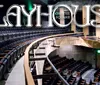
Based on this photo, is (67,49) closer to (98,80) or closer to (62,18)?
(98,80)

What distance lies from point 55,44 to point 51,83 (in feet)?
8.14

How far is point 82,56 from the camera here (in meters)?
16.1

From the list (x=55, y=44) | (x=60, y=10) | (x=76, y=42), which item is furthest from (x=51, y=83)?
(x=60, y=10)

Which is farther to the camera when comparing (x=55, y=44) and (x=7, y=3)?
(x=7, y=3)

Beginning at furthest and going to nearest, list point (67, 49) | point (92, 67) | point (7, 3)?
point (7, 3)
point (92, 67)
point (67, 49)

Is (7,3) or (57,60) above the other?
(7,3)

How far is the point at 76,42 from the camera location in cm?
1295

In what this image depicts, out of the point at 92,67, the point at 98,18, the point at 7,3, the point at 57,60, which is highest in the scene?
the point at 7,3

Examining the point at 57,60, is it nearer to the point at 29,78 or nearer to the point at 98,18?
the point at 98,18

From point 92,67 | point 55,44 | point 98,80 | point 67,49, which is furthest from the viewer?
point 92,67

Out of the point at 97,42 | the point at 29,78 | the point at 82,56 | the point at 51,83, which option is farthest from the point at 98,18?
the point at 29,78

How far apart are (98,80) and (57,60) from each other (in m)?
2.60

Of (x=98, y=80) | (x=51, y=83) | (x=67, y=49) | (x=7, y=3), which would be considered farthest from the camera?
(x=7, y=3)

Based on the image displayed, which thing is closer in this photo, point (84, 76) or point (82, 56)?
point (84, 76)
